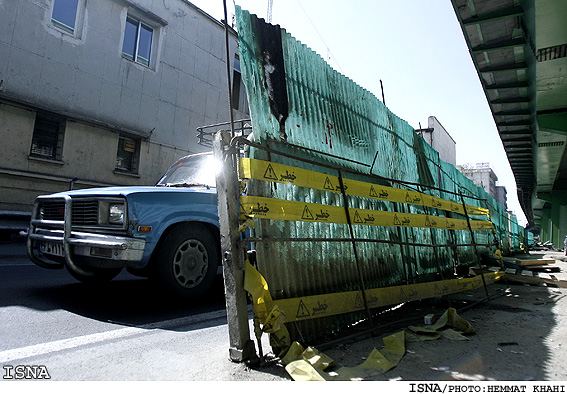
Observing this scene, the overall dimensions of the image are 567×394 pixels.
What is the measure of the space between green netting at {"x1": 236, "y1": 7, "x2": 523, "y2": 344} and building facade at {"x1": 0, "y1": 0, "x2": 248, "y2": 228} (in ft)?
28.4

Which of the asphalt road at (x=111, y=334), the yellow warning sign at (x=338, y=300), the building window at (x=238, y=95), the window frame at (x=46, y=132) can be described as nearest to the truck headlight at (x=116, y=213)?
the asphalt road at (x=111, y=334)

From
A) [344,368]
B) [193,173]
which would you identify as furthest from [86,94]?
[344,368]

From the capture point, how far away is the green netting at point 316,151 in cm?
279

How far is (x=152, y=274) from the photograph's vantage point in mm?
3621

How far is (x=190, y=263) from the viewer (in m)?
3.85

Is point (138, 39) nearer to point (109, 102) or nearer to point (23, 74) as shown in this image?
point (109, 102)

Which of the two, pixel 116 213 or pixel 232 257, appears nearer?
pixel 232 257

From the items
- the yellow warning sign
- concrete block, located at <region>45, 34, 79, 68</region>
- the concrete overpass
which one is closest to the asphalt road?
the yellow warning sign

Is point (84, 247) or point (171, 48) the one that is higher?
point (171, 48)

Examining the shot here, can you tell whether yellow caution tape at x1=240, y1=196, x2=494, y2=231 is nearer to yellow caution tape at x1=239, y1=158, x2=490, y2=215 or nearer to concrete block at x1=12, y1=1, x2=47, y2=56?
yellow caution tape at x1=239, y1=158, x2=490, y2=215

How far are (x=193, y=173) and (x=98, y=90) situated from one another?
859 cm

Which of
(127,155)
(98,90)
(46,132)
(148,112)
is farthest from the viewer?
(148,112)
